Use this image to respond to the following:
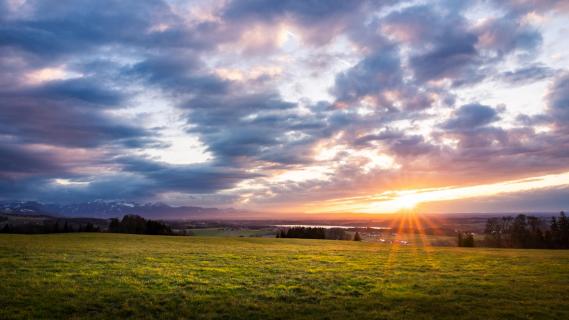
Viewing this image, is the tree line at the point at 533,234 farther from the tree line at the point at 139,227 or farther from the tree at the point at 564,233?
the tree line at the point at 139,227

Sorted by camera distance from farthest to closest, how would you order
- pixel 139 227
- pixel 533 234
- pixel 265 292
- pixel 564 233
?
pixel 139 227
pixel 533 234
pixel 564 233
pixel 265 292

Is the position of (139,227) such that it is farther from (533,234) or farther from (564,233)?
(564,233)

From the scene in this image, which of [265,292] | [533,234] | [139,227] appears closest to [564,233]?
[533,234]

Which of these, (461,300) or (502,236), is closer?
(461,300)

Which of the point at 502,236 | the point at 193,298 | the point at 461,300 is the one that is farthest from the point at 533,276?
the point at 502,236

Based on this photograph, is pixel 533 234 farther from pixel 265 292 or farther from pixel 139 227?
pixel 139 227

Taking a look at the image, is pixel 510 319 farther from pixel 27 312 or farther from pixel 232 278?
pixel 27 312

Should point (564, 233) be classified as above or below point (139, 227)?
above

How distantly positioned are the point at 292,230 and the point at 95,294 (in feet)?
345

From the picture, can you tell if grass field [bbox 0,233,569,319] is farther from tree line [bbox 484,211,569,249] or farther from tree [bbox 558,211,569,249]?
tree line [bbox 484,211,569,249]

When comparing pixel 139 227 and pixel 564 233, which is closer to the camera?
pixel 564 233

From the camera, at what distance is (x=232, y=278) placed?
22109 mm

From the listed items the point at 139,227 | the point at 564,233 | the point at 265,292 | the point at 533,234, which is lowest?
the point at 139,227

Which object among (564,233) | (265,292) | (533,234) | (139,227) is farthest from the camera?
(139,227)
